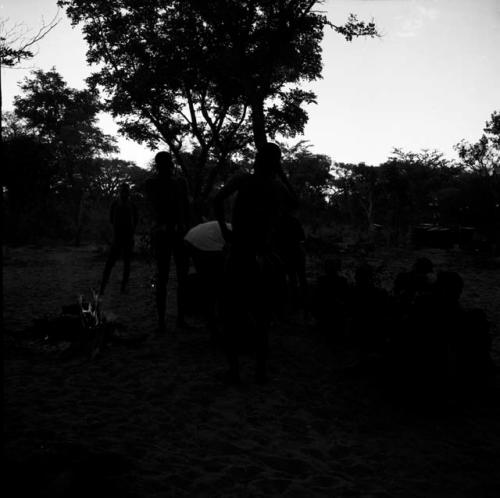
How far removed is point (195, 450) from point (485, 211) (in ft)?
80.9

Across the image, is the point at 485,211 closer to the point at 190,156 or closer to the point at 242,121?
the point at 242,121

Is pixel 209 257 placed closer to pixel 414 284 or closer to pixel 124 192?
pixel 414 284

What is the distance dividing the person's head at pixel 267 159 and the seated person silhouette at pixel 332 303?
211 centimetres

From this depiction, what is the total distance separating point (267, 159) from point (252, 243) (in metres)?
0.68

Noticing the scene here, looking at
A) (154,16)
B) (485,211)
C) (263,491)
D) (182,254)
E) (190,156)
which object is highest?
(154,16)

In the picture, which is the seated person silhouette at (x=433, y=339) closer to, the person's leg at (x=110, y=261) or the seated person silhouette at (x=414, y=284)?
the seated person silhouette at (x=414, y=284)

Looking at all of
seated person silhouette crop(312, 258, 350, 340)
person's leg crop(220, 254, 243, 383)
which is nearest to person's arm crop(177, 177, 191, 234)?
person's leg crop(220, 254, 243, 383)

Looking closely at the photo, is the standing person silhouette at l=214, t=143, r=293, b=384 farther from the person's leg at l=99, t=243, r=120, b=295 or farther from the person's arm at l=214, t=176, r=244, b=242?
the person's leg at l=99, t=243, r=120, b=295

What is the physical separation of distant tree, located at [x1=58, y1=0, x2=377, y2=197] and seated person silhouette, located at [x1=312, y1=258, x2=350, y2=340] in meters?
7.25

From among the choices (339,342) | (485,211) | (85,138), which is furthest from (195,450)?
(85,138)

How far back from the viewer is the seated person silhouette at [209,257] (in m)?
4.03

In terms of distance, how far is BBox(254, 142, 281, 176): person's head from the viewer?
3271 mm

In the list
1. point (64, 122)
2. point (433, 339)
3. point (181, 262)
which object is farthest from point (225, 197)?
point (64, 122)

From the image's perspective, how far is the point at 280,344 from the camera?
14.8 ft
